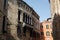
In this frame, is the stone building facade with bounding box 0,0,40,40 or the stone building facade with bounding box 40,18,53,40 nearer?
the stone building facade with bounding box 0,0,40,40

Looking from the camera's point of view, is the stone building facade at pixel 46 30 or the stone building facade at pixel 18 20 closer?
the stone building facade at pixel 18 20

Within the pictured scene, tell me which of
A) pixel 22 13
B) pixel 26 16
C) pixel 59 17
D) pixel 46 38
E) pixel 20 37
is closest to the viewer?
pixel 59 17

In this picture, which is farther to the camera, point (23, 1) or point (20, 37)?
point (23, 1)

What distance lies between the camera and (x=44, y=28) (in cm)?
6009

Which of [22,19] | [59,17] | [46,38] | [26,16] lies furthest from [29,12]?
[46,38]

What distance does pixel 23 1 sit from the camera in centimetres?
3111

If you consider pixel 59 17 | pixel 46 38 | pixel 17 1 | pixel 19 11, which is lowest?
pixel 46 38

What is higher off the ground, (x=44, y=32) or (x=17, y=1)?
(x=17, y=1)

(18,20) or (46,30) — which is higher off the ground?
(18,20)

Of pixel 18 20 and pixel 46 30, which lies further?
pixel 46 30

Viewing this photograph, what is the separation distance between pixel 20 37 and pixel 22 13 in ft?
16.6

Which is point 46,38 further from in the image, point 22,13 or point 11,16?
point 11,16

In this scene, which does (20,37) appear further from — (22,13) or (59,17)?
(59,17)

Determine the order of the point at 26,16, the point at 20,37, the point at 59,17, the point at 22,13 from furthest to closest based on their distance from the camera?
the point at 26,16 < the point at 22,13 < the point at 20,37 < the point at 59,17
